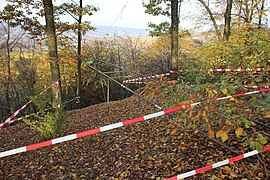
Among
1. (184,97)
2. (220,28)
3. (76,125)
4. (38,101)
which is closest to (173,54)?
(76,125)

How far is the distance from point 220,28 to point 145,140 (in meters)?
12.4

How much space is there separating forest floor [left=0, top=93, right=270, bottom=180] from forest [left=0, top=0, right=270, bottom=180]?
2 cm

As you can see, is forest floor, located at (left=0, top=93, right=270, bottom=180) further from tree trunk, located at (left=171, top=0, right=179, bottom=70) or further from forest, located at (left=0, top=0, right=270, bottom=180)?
tree trunk, located at (left=171, top=0, right=179, bottom=70)

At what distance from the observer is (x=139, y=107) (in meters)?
6.54

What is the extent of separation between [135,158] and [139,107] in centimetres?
312

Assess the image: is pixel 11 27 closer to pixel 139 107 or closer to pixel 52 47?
pixel 52 47

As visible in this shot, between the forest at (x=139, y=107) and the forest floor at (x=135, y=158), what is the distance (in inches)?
0.7

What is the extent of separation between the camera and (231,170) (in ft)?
8.54

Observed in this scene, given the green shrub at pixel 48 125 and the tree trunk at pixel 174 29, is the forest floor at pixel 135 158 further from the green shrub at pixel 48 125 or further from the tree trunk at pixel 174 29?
the tree trunk at pixel 174 29

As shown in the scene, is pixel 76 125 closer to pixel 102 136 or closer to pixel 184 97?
pixel 102 136

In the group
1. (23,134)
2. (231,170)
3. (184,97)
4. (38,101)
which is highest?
(184,97)

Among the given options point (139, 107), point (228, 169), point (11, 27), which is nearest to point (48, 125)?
point (139, 107)

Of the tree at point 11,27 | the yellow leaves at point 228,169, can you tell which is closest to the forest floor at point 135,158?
the yellow leaves at point 228,169

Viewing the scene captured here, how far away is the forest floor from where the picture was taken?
2755 millimetres
